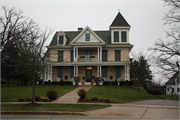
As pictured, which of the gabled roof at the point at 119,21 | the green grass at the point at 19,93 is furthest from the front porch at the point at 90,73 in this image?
the green grass at the point at 19,93

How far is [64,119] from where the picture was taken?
25.6ft

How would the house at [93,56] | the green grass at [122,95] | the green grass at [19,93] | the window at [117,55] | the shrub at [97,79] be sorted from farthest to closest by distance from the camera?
the window at [117,55] < the house at [93,56] < the shrub at [97,79] < the green grass at [19,93] < the green grass at [122,95]

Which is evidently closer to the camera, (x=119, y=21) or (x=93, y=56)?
(x=93, y=56)

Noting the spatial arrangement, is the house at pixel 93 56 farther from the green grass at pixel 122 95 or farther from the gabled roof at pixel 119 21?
the green grass at pixel 122 95

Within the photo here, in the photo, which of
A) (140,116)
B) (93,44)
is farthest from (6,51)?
(93,44)

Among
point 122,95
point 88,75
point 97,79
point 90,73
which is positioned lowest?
point 122,95

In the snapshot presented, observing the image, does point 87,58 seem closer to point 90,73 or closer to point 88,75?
point 90,73

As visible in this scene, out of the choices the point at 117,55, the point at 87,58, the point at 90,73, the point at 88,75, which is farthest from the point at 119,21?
the point at 88,75

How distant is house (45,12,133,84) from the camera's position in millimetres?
24923

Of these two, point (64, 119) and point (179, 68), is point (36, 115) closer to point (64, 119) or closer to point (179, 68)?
point (64, 119)

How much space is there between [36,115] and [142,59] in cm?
1785

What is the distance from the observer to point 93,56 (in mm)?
26000

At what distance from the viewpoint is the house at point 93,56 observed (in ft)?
81.8

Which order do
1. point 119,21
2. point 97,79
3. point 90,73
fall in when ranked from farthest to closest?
1. point 119,21
2. point 90,73
3. point 97,79
